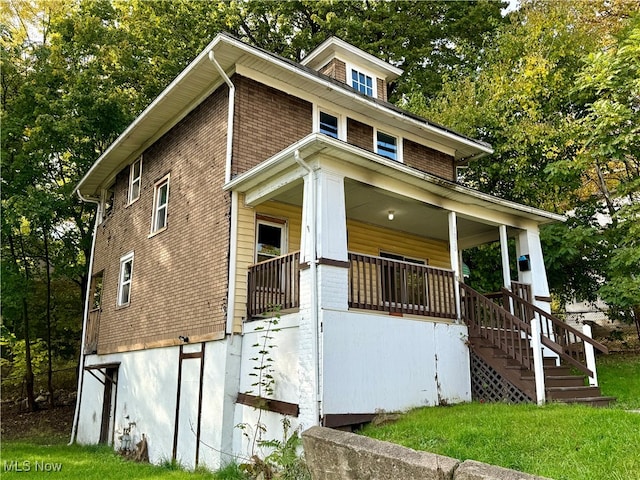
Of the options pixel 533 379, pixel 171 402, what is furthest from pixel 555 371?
pixel 171 402

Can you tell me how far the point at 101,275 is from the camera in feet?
50.1

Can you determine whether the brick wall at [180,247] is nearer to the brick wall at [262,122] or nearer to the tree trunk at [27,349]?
the brick wall at [262,122]

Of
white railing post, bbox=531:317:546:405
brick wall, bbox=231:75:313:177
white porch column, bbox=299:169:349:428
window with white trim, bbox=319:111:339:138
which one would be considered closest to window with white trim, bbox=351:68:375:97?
window with white trim, bbox=319:111:339:138

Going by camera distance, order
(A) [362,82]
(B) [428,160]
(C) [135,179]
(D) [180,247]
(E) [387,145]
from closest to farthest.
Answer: (D) [180,247] → (E) [387,145] → (B) [428,160] → (C) [135,179] → (A) [362,82]

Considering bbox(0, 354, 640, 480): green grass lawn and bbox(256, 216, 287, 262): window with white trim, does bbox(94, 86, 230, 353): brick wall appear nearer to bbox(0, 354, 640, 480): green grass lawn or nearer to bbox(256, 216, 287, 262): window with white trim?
bbox(256, 216, 287, 262): window with white trim

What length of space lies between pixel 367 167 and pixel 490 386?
4398 millimetres

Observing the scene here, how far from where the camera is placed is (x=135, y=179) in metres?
13.9

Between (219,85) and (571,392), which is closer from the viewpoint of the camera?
(571,392)

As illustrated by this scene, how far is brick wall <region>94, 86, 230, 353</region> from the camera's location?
30.8 feet

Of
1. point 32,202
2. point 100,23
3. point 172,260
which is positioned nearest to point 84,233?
point 32,202

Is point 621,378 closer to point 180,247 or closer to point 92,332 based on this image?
point 180,247

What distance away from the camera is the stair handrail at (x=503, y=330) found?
8.73m

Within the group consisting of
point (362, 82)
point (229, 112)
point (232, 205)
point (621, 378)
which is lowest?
point (621, 378)

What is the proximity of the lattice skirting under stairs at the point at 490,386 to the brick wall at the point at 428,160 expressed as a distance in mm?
5831
